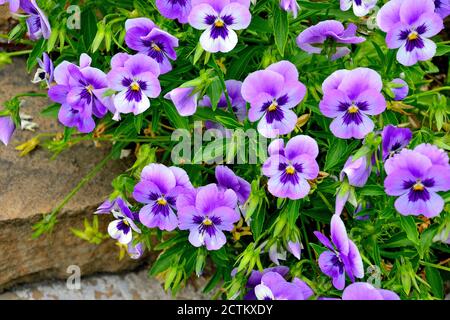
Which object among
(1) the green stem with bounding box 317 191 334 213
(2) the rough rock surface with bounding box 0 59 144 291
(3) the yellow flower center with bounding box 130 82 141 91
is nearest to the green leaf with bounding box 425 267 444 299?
(1) the green stem with bounding box 317 191 334 213

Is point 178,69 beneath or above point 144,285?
above

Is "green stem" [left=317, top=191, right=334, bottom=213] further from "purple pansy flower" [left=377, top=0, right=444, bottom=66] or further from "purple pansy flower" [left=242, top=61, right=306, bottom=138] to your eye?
"purple pansy flower" [left=377, top=0, right=444, bottom=66]

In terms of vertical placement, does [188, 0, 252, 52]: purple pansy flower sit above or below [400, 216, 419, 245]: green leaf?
above

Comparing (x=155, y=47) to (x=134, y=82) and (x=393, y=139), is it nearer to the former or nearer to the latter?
(x=134, y=82)
